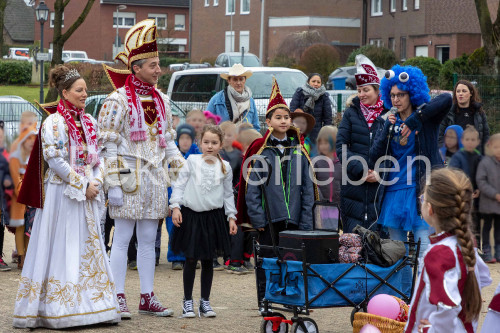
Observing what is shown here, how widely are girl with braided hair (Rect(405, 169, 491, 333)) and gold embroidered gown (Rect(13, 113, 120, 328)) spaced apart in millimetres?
3113

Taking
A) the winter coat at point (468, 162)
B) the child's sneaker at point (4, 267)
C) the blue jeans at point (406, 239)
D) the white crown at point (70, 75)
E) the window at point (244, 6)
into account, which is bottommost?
the child's sneaker at point (4, 267)

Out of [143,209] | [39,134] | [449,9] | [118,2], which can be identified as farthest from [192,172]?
[118,2]

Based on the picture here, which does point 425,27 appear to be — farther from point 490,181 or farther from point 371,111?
point 371,111

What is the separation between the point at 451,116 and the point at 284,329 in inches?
221

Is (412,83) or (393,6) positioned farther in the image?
(393,6)

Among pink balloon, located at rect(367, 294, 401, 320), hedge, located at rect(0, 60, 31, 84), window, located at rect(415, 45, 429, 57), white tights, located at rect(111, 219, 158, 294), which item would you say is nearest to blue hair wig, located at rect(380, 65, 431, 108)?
pink balloon, located at rect(367, 294, 401, 320)

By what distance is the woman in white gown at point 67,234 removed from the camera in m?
6.75

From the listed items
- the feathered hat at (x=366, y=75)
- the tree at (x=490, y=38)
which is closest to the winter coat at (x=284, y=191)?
the feathered hat at (x=366, y=75)

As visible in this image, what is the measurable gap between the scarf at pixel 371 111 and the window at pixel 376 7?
1871 inches

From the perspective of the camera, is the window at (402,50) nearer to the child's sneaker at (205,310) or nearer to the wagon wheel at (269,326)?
the child's sneaker at (205,310)

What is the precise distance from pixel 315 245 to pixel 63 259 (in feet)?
6.67

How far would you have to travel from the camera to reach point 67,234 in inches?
270

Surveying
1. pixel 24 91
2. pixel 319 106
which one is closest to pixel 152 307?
pixel 319 106

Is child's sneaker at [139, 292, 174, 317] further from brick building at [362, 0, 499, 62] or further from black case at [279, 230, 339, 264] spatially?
brick building at [362, 0, 499, 62]
